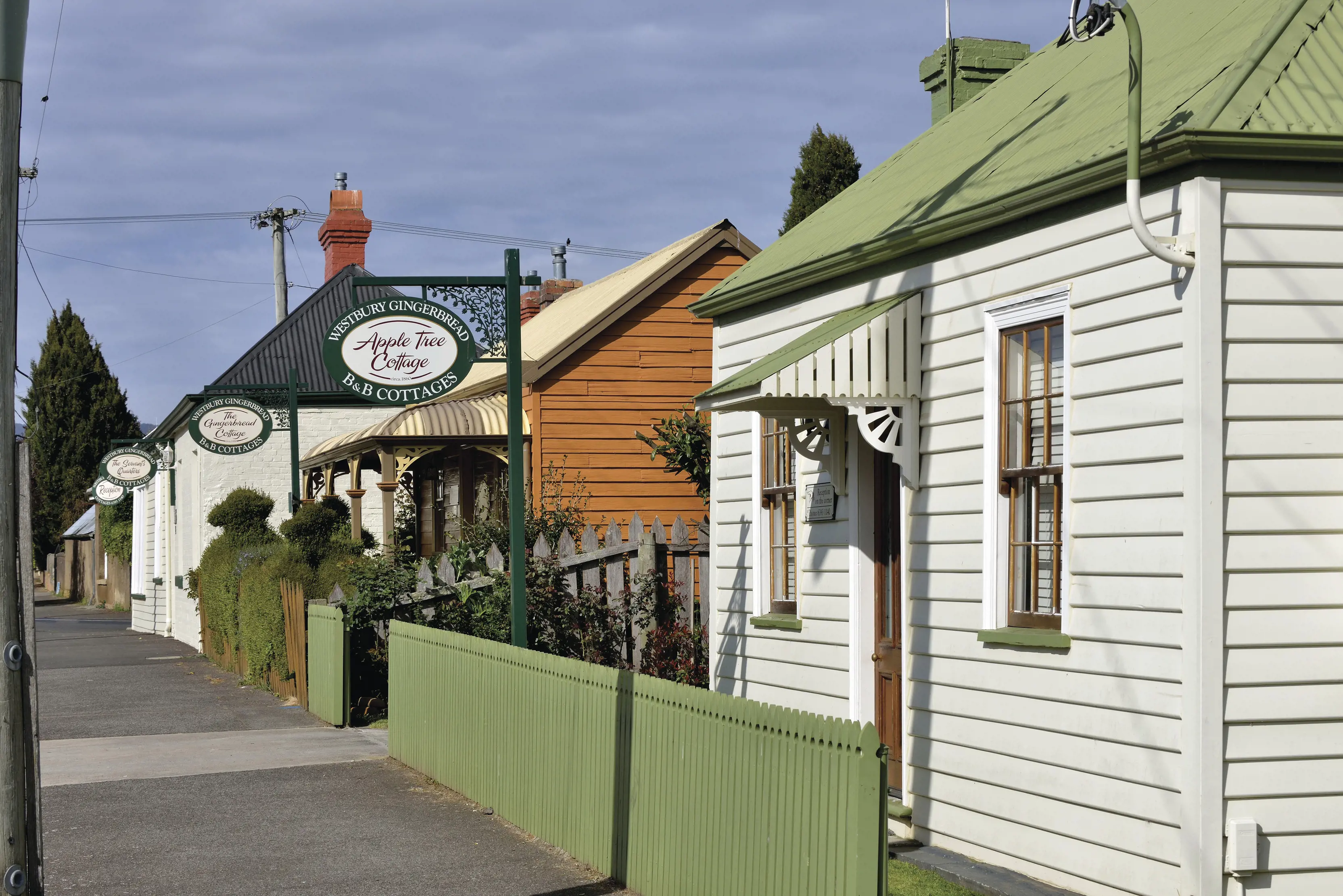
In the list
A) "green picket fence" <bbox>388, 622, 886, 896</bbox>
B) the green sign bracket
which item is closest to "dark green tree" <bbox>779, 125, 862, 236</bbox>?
the green sign bracket

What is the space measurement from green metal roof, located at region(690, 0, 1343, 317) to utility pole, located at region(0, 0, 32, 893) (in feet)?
15.1

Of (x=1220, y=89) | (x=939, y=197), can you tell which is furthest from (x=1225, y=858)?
(x=939, y=197)

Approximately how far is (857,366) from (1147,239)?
2454mm

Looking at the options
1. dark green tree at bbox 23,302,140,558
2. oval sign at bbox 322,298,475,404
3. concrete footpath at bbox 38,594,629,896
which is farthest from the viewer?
dark green tree at bbox 23,302,140,558

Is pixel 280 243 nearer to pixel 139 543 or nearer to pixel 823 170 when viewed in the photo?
pixel 139 543

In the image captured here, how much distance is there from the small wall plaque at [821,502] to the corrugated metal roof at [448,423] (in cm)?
988

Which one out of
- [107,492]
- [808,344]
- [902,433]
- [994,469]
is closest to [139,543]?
[107,492]

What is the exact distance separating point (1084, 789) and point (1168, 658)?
90 cm

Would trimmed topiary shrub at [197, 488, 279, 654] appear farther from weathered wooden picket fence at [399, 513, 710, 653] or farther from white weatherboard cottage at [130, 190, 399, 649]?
weathered wooden picket fence at [399, 513, 710, 653]

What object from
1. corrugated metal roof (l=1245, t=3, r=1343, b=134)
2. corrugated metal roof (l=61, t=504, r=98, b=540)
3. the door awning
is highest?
corrugated metal roof (l=1245, t=3, r=1343, b=134)

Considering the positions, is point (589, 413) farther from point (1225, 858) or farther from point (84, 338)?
point (84, 338)

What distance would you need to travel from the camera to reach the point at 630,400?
20.9 meters

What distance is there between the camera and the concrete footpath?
8.54 meters

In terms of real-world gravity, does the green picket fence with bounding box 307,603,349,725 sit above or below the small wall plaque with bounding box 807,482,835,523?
below
